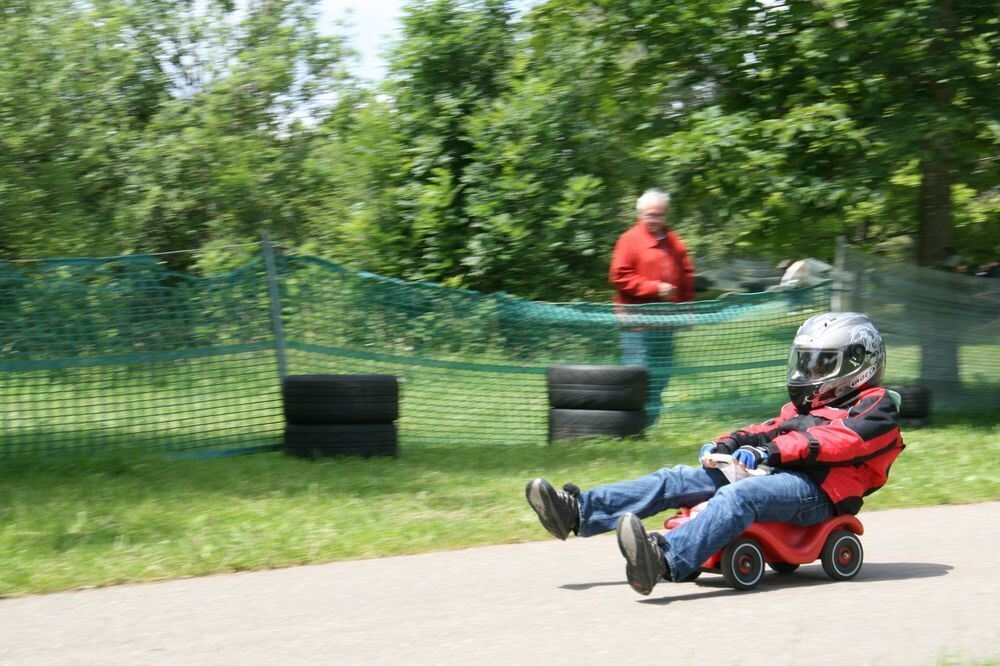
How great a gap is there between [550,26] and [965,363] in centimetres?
651

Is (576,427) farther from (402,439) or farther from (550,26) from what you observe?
(550,26)

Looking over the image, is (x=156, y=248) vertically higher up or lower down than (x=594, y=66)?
lower down

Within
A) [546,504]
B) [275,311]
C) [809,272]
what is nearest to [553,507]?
[546,504]

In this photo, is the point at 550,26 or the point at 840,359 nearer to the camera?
the point at 840,359

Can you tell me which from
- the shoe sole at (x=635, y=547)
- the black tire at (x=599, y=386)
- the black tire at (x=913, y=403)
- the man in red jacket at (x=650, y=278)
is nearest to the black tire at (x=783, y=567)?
the shoe sole at (x=635, y=547)

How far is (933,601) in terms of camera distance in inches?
204

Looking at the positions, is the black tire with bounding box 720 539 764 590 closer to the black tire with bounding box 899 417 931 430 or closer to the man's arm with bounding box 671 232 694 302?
the man's arm with bounding box 671 232 694 302

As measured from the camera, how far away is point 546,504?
17.7 ft

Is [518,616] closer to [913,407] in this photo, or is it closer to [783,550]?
[783,550]

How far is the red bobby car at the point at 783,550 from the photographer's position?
542 cm

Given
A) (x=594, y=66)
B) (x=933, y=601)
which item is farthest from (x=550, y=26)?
(x=933, y=601)

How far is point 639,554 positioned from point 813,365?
4.61 ft

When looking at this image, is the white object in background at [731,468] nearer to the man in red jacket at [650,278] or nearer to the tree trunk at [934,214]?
the man in red jacket at [650,278]

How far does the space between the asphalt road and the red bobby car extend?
8 centimetres
